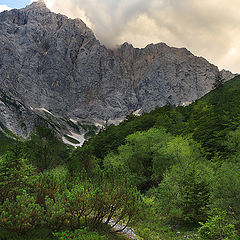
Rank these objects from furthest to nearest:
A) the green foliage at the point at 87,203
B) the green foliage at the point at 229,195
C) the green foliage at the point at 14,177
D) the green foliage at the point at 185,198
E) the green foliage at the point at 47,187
Answer: 1. the green foliage at the point at 185,198
2. the green foliage at the point at 229,195
3. the green foliage at the point at 14,177
4. the green foliage at the point at 47,187
5. the green foliage at the point at 87,203

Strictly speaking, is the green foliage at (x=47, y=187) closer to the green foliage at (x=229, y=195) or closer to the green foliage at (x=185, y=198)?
the green foliage at (x=185, y=198)

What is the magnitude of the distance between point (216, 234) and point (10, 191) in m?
11.9

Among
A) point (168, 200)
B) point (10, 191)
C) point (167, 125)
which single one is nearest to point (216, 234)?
point (168, 200)

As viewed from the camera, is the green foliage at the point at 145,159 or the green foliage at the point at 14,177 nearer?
the green foliage at the point at 14,177

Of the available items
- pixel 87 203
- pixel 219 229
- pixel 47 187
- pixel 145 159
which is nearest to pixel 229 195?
pixel 219 229

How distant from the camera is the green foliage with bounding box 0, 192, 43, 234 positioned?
28.9 ft

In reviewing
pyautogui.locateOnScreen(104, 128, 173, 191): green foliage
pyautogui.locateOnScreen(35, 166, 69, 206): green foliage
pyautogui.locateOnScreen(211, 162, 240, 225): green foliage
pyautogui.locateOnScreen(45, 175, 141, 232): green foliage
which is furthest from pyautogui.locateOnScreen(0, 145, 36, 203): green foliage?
pyautogui.locateOnScreen(104, 128, 173, 191): green foliage

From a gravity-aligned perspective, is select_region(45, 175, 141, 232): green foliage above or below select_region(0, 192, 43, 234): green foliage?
above

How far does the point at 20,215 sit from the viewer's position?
345 inches

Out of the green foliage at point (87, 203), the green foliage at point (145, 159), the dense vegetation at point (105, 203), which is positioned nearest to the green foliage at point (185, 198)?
the dense vegetation at point (105, 203)

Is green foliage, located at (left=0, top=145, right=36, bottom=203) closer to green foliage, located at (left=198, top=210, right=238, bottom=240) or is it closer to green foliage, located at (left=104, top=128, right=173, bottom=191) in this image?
green foliage, located at (left=198, top=210, right=238, bottom=240)

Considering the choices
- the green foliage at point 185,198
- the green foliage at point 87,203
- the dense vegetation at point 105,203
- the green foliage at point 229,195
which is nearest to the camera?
the dense vegetation at point 105,203

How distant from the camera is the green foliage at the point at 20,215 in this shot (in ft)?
28.9

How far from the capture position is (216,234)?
31.9 ft
